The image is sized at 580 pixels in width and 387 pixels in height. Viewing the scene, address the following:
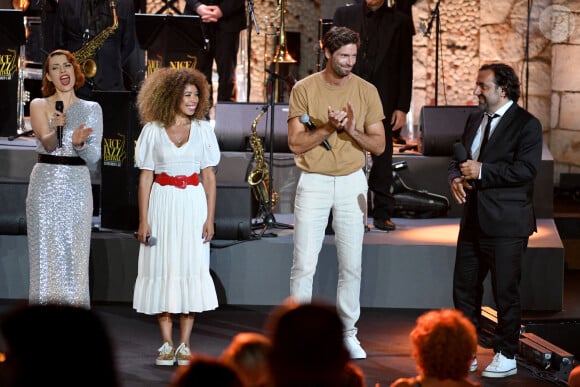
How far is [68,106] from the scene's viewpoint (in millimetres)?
6527

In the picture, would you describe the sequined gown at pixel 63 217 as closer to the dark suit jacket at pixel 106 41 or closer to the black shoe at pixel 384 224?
the dark suit jacket at pixel 106 41

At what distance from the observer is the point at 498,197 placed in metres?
6.14

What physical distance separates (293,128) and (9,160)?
3537 millimetres

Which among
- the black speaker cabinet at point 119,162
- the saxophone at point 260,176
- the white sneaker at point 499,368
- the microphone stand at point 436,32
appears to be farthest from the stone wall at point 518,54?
the white sneaker at point 499,368

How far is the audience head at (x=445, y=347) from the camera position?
3.69 metres

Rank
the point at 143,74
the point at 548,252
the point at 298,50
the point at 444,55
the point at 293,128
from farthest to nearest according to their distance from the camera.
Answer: the point at 298,50 < the point at 444,55 < the point at 143,74 < the point at 548,252 < the point at 293,128

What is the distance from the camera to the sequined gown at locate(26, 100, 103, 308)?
645 cm

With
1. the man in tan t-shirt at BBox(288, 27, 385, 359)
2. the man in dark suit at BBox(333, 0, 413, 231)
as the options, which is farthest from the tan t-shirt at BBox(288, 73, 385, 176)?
the man in dark suit at BBox(333, 0, 413, 231)

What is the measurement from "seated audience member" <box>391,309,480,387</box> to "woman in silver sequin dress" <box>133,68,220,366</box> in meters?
2.76

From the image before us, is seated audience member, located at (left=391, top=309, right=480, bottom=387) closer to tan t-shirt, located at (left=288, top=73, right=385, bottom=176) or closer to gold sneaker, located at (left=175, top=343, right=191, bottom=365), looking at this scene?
tan t-shirt, located at (left=288, top=73, right=385, bottom=176)

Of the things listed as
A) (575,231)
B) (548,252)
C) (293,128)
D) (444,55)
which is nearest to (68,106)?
(293,128)

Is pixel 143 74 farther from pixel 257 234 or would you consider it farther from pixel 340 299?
pixel 340 299

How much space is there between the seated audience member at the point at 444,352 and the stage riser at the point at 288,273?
403 centimetres

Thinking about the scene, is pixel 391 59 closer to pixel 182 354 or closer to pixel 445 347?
pixel 182 354
